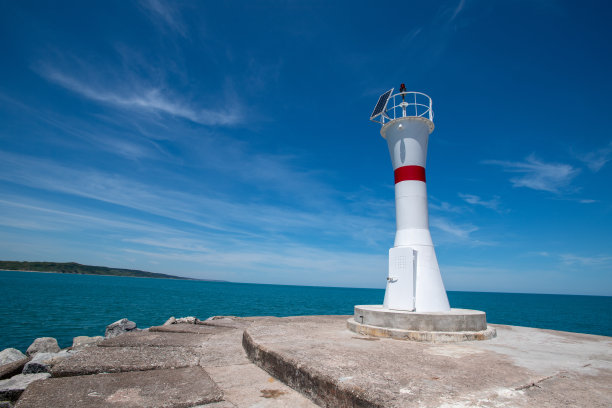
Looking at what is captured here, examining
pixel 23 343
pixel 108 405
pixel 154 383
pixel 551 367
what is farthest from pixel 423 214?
pixel 23 343

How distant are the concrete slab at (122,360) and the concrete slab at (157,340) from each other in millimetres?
365

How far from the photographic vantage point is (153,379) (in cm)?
417

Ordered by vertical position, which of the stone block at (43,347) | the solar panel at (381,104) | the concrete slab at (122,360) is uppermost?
the solar panel at (381,104)

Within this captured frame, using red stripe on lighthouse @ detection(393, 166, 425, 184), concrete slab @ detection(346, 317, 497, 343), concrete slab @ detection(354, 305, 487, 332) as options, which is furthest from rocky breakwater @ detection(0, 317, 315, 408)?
red stripe on lighthouse @ detection(393, 166, 425, 184)

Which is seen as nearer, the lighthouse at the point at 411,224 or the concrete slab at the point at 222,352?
the concrete slab at the point at 222,352

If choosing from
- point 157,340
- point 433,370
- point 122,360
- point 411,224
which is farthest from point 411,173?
point 122,360

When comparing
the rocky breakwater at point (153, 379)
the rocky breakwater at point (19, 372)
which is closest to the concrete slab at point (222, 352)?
the rocky breakwater at point (153, 379)

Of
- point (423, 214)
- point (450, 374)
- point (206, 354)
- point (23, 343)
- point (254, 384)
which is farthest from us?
point (23, 343)

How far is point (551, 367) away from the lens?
4398 mm

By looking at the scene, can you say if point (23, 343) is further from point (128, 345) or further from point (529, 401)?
point (529, 401)

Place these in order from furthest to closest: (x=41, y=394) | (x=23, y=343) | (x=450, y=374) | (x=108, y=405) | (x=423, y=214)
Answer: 1. (x=23, y=343)
2. (x=423, y=214)
3. (x=450, y=374)
4. (x=41, y=394)
5. (x=108, y=405)

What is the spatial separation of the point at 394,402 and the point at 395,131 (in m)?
7.08

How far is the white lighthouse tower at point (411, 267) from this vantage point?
22.0ft

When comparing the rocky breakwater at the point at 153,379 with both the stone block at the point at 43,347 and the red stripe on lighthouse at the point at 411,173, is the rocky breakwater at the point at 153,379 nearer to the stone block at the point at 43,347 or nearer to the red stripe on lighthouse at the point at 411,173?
the stone block at the point at 43,347
